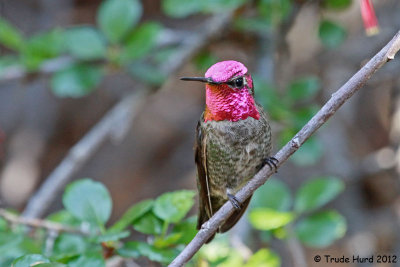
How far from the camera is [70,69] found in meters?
2.68

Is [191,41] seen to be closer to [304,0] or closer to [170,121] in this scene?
[304,0]

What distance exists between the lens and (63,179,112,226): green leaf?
175 centimetres

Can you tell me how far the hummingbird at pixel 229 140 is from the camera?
5.46 ft

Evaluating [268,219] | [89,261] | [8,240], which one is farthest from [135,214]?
[268,219]

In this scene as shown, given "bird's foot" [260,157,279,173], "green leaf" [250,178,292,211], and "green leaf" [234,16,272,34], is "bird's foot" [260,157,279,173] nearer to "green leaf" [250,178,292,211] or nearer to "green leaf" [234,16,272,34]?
"green leaf" [250,178,292,211]

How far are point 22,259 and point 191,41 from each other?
173 centimetres

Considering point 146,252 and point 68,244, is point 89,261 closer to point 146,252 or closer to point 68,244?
point 146,252

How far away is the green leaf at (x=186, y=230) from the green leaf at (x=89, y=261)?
26cm

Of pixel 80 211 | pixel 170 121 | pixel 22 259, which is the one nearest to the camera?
pixel 22 259

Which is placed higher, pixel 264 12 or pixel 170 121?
pixel 264 12

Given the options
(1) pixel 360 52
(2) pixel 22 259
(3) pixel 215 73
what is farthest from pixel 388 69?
(2) pixel 22 259

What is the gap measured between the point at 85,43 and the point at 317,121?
5.12ft

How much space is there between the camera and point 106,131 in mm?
2770

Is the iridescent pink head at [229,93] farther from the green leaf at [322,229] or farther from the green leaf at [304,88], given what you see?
the green leaf at [304,88]
